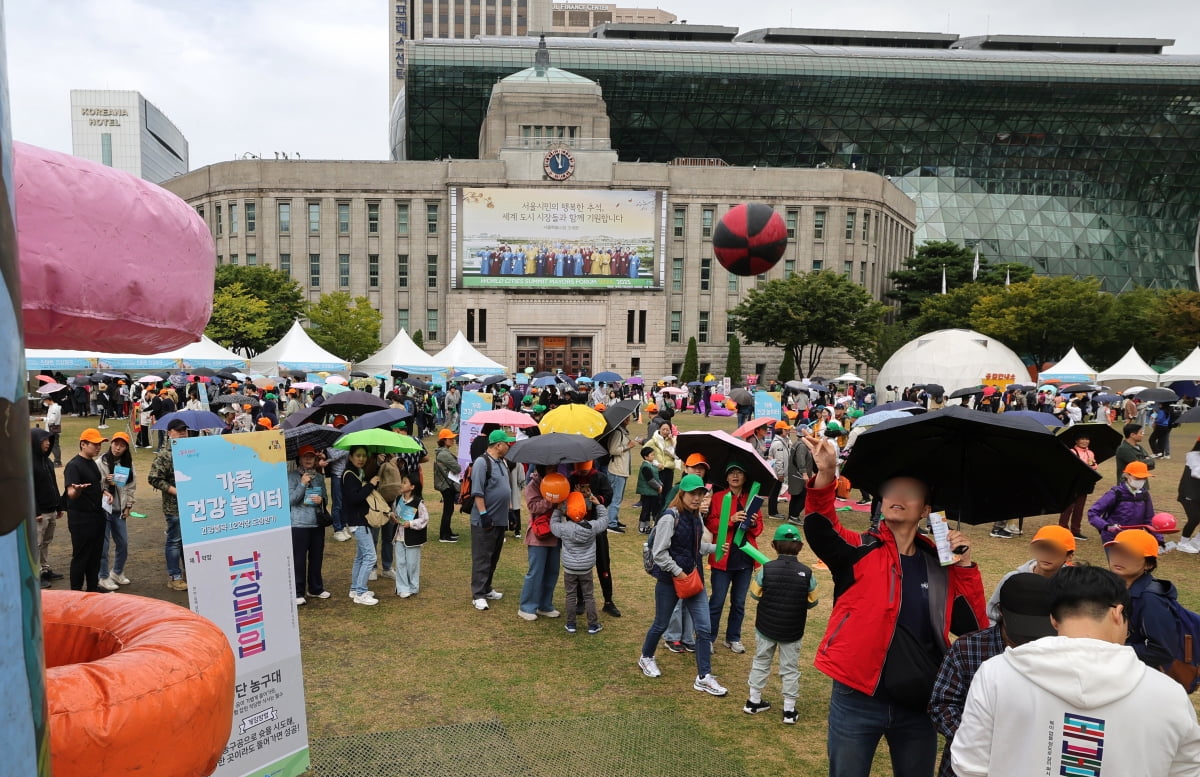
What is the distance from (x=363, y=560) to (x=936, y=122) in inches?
2994

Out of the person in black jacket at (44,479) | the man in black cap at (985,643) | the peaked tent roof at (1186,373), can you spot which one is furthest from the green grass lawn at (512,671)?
the peaked tent roof at (1186,373)

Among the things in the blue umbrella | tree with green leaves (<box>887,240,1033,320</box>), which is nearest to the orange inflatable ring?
the blue umbrella

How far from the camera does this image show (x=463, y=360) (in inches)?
1110

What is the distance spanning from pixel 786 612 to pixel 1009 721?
3639 millimetres

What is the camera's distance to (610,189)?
52.8 m

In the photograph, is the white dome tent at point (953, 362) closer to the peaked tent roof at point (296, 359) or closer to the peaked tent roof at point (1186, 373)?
the peaked tent roof at point (1186, 373)

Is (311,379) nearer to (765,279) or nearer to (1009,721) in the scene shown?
(1009,721)

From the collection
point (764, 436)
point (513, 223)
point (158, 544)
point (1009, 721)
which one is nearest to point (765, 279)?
point (513, 223)

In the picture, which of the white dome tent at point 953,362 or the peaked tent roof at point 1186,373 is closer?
the peaked tent roof at point 1186,373

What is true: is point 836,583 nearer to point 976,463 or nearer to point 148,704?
point 976,463

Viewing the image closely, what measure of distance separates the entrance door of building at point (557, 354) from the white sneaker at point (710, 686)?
4762 centimetres

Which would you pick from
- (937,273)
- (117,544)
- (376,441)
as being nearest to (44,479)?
(117,544)

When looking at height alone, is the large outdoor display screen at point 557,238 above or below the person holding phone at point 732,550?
above

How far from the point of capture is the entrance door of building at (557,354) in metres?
54.2
